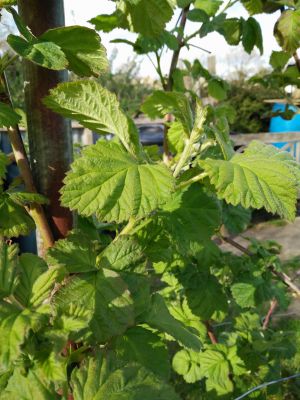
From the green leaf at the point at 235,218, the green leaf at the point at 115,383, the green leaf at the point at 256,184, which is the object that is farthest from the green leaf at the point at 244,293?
the green leaf at the point at 115,383

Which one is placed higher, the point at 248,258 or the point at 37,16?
the point at 37,16

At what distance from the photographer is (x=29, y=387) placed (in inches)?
21.5

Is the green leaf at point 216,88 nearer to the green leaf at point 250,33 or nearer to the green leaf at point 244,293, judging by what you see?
the green leaf at point 250,33

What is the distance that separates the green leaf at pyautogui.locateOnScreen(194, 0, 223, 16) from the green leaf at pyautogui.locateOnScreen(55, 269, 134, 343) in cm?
148

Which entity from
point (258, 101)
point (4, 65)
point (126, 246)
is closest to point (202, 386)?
point (126, 246)

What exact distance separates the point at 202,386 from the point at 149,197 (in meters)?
2.04

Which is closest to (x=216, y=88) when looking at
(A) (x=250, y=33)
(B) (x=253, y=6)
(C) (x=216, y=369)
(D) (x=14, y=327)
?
(A) (x=250, y=33)

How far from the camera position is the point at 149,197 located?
25.5 inches

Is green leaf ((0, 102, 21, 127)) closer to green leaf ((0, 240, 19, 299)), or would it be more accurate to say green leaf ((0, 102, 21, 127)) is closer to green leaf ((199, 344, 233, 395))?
green leaf ((0, 240, 19, 299))

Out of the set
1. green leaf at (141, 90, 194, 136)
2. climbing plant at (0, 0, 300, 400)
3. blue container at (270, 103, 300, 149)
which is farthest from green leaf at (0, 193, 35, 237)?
blue container at (270, 103, 300, 149)

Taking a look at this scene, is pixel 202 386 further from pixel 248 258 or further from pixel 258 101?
pixel 258 101

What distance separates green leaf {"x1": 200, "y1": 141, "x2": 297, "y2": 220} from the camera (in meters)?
0.67

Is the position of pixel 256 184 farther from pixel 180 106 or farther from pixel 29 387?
pixel 29 387

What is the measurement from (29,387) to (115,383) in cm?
11
